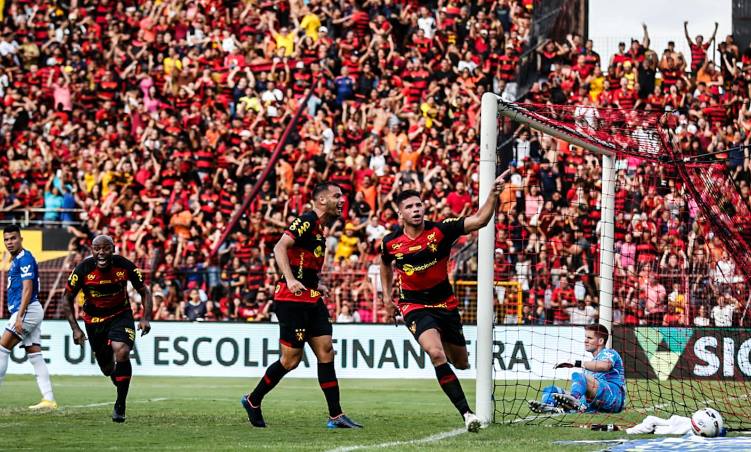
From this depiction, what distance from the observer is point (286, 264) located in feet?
37.1

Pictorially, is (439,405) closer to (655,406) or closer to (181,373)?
(655,406)

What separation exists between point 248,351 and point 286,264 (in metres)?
11.5

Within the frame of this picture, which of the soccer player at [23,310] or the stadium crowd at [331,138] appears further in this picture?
the stadium crowd at [331,138]

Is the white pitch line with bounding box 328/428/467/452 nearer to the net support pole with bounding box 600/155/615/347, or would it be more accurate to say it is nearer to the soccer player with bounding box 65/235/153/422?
the soccer player with bounding box 65/235/153/422

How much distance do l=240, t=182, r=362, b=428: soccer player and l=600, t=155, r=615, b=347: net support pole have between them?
392cm

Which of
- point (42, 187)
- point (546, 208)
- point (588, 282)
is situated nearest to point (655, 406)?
point (588, 282)

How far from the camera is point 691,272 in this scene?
19.8m

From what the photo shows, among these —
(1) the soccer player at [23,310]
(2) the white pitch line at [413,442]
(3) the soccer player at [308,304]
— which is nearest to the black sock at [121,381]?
(3) the soccer player at [308,304]

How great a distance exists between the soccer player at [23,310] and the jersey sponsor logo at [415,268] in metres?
5.04

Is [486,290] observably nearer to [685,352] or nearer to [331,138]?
[685,352]

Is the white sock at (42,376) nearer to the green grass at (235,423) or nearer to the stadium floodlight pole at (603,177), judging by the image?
the green grass at (235,423)

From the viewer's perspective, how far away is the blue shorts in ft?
43.0

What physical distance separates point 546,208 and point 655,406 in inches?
293

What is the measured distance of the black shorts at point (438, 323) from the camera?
11.4 meters
